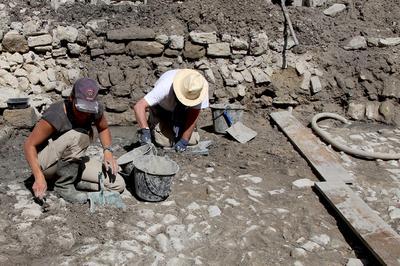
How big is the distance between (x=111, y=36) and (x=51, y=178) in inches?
125

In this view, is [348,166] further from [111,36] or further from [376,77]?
[111,36]

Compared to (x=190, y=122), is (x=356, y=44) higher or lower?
higher

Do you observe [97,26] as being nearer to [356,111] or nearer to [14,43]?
[14,43]

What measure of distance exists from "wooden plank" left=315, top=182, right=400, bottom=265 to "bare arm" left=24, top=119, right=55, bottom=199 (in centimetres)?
281

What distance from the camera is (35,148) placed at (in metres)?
4.12

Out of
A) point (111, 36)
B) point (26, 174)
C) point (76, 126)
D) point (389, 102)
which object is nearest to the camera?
point (76, 126)

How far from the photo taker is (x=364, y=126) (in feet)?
23.7

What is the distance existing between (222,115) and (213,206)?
2129 millimetres

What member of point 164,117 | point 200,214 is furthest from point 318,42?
point 200,214

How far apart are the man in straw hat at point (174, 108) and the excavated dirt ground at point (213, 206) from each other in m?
0.29

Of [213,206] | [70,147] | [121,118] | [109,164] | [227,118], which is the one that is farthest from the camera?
[121,118]

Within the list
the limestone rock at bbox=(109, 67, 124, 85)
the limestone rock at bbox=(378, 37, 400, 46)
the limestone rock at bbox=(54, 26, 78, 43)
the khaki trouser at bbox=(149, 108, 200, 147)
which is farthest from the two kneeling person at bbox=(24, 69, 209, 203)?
the limestone rock at bbox=(378, 37, 400, 46)

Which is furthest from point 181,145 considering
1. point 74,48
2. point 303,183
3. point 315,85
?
point 315,85

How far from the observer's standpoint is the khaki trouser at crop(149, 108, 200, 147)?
582 cm
